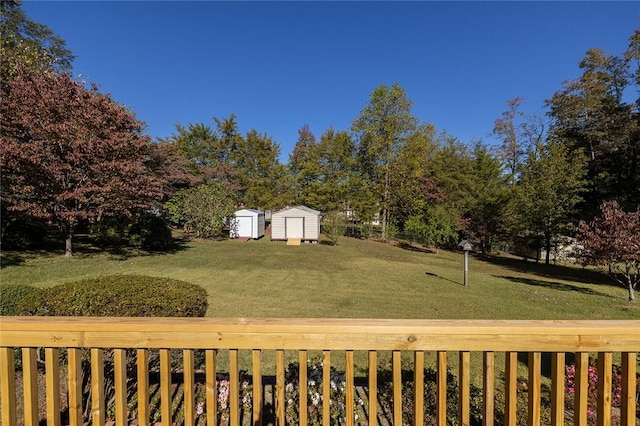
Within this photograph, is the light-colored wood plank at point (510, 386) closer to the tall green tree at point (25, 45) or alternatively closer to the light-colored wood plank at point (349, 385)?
the light-colored wood plank at point (349, 385)

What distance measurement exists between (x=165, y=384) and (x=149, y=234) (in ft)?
44.8

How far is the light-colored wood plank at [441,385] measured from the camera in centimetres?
125

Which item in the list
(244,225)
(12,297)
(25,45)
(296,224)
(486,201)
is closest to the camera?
(12,297)

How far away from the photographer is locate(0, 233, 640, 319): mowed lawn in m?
6.29

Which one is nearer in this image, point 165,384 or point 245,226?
point 165,384

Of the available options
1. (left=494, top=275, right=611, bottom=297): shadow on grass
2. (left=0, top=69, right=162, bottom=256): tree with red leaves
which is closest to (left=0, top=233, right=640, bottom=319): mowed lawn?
(left=494, top=275, right=611, bottom=297): shadow on grass


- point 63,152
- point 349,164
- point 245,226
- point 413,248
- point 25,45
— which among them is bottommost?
point 413,248

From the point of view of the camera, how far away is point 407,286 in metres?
8.65

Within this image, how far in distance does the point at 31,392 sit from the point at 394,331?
1552 mm

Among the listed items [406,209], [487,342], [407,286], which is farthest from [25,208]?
[406,209]

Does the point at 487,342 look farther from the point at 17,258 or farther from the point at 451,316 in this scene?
A: the point at 17,258

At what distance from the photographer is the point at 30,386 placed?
4.09 feet

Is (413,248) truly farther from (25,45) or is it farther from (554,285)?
(25,45)

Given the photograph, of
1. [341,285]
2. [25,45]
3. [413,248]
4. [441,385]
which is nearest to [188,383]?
[441,385]
